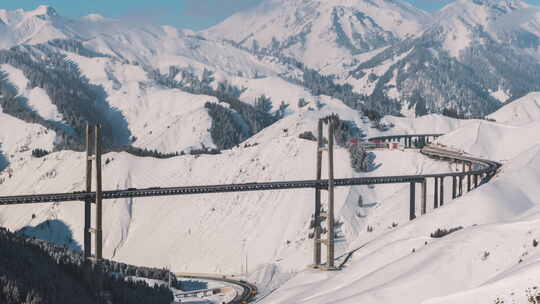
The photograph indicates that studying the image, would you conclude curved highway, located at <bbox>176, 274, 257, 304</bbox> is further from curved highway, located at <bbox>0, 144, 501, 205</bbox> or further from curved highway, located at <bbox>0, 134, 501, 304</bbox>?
curved highway, located at <bbox>0, 144, 501, 205</bbox>

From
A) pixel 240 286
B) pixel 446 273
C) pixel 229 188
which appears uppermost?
pixel 229 188

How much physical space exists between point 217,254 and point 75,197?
1655 inches

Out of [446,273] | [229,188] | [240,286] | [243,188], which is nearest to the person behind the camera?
[446,273]

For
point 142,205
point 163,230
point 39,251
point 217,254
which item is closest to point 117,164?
point 142,205

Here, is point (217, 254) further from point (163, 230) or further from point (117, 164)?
A: point (117, 164)

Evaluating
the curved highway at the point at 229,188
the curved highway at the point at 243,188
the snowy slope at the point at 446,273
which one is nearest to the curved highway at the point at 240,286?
the curved highway at the point at 243,188

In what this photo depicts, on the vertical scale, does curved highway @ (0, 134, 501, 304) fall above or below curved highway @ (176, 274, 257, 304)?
above

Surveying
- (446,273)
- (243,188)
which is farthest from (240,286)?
(446,273)

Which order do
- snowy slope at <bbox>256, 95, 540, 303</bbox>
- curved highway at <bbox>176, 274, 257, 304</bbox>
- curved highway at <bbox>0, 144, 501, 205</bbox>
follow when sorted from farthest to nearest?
curved highway at <bbox>176, 274, 257, 304</bbox> → curved highway at <bbox>0, 144, 501, 205</bbox> → snowy slope at <bbox>256, 95, 540, 303</bbox>

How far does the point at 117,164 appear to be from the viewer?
156 metres

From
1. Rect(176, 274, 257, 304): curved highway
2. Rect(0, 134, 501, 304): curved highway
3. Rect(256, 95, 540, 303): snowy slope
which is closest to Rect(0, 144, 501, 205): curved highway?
Rect(0, 134, 501, 304): curved highway

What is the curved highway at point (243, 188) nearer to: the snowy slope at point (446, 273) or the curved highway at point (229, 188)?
the curved highway at point (229, 188)

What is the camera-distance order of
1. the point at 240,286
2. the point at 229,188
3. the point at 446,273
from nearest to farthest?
the point at 446,273 < the point at 240,286 < the point at 229,188

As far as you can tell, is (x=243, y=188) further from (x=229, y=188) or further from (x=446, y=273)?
(x=446, y=273)
